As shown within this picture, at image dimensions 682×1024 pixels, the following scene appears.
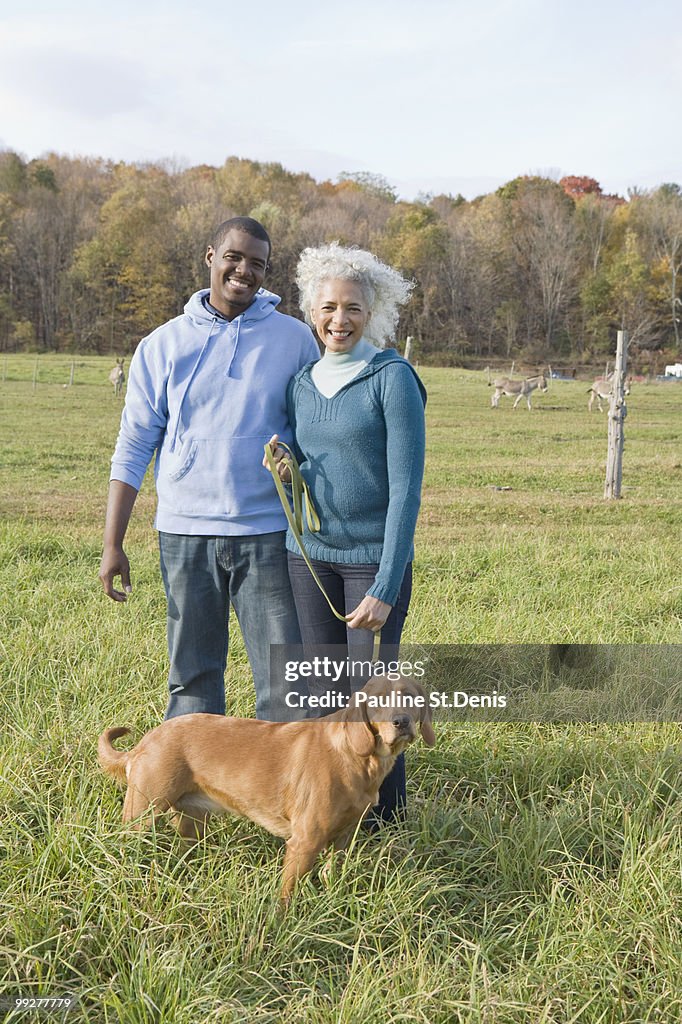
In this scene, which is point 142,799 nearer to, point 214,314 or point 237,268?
point 214,314

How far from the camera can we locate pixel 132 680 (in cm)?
393

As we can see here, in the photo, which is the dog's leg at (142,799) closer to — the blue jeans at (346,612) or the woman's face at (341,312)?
the blue jeans at (346,612)

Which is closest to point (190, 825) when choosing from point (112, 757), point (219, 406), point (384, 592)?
point (112, 757)

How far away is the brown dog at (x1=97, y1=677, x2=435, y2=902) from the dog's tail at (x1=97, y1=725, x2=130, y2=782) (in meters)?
0.10

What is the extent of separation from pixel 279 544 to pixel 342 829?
3.07 ft

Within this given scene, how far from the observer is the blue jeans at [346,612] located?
2693 millimetres

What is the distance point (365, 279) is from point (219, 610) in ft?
4.08

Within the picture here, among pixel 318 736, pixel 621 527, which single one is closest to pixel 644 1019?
pixel 318 736

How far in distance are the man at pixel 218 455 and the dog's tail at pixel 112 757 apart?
315 millimetres

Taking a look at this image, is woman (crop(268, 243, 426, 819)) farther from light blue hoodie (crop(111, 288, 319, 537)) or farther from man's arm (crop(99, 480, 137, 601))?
man's arm (crop(99, 480, 137, 601))

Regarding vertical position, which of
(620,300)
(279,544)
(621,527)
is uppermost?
(620,300)

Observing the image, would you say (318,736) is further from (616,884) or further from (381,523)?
(616,884)

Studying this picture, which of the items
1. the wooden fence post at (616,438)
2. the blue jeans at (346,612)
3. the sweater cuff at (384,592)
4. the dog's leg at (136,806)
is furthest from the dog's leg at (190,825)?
the wooden fence post at (616,438)

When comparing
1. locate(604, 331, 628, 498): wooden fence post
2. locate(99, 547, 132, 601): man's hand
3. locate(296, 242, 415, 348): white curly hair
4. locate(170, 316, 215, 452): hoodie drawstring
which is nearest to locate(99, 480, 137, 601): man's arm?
locate(99, 547, 132, 601): man's hand
